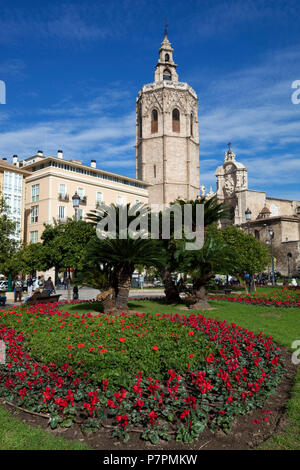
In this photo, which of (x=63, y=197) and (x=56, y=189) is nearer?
(x=56, y=189)

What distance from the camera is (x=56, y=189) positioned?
41.3 meters

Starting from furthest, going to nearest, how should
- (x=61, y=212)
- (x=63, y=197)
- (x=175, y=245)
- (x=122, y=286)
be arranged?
1. (x=63, y=197)
2. (x=61, y=212)
3. (x=175, y=245)
4. (x=122, y=286)

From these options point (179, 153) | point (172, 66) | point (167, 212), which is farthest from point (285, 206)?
point (167, 212)

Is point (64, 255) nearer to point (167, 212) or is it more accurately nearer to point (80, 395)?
point (167, 212)

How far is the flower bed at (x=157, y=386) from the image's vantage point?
4.02 m

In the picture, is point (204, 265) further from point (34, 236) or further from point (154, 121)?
point (154, 121)

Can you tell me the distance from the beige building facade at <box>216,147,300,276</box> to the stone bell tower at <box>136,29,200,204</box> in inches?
229

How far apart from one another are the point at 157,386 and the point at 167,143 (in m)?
57.5

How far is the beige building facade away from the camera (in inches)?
1914

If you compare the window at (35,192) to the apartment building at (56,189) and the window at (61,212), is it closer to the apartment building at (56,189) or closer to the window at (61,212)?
the apartment building at (56,189)

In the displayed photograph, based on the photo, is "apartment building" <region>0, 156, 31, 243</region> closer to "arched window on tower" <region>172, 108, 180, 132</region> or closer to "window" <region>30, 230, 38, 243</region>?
"window" <region>30, 230, 38, 243</region>

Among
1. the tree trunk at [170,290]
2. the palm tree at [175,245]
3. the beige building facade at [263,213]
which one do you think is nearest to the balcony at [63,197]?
the beige building facade at [263,213]

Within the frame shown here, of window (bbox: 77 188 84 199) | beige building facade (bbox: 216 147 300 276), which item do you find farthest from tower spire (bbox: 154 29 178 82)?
window (bbox: 77 188 84 199)

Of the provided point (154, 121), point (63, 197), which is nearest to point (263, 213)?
point (154, 121)
